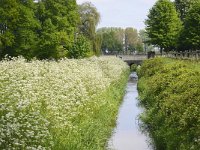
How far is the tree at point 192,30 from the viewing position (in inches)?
2749

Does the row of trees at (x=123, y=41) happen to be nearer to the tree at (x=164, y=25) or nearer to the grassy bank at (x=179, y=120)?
the tree at (x=164, y=25)

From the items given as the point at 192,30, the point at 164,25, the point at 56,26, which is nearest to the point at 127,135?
the point at 56,26

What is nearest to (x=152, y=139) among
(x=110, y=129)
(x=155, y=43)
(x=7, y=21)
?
(x=110, y=129)

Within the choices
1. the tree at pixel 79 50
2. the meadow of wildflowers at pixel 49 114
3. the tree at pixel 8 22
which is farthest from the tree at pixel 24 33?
the meadow of wildflowers at pixel 49 114

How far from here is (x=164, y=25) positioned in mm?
83438

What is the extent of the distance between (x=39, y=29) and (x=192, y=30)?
27.4 meters

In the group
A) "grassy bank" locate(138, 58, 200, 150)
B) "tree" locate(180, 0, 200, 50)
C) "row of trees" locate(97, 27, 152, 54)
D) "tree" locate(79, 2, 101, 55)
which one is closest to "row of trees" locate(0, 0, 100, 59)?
"tree" locate(79, 2, 101, 55)

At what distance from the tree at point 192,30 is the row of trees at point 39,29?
59.6 ft

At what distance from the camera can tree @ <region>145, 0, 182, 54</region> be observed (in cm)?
8262

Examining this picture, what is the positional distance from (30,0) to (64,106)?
39979 millimetres

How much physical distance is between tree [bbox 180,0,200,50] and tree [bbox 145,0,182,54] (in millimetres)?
9506

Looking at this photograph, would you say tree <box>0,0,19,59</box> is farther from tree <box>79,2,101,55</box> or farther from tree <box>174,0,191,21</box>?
tree <box>174,0,191,21</box>

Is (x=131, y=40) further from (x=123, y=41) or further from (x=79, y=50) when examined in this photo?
(x=79, y=50)

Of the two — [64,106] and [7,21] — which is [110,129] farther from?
[7,21]
